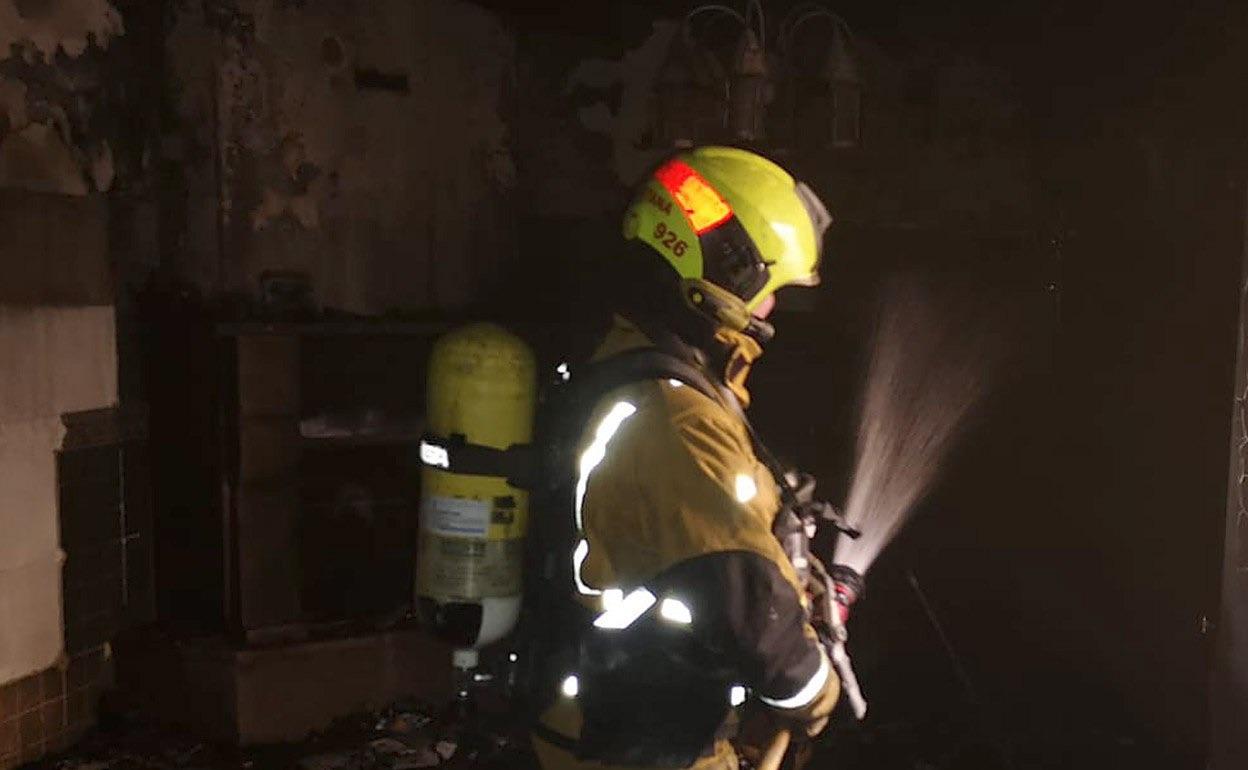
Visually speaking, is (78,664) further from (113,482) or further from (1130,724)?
(1130,724)

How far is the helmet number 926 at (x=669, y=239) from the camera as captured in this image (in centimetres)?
314

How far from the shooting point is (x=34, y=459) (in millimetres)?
4832

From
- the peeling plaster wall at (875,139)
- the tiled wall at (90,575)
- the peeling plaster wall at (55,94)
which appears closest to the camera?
the peeling plaster wall at (55,94)

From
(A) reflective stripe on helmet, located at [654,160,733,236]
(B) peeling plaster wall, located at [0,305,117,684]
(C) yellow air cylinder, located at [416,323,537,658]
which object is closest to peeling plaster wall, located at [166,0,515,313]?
(B) peeling plaster wall, located at [0,305,117,684]

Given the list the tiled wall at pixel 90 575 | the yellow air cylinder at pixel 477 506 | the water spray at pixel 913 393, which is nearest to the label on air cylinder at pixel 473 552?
the yellow air cylinder at pixel 477 506

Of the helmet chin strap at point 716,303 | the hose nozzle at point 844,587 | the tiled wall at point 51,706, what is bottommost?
the tiled wall at point 51,706

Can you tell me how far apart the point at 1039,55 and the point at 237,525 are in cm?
491

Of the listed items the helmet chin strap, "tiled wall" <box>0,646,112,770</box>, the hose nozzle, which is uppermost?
the helmet chin strap

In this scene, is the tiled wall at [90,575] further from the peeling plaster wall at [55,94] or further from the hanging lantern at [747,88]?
the hanging lantern at [747,88]

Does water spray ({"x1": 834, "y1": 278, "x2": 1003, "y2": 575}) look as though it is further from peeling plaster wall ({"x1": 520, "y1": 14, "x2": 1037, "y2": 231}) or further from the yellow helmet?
the yellow helmet

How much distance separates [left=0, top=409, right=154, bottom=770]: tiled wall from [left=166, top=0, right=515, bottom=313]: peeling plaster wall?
92 centimetres

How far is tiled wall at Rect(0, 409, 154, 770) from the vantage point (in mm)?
4898

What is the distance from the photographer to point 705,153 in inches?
130

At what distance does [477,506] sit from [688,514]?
3.44ft
